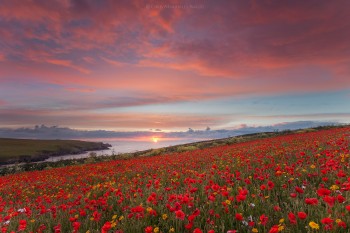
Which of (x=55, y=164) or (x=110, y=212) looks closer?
(x=110, y=212)

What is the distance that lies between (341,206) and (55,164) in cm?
3557

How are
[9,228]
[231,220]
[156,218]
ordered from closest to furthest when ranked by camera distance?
[231,220]
[156,218]
[9,228]

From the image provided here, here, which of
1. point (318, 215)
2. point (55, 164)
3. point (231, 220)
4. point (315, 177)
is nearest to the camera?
point (318, 215)

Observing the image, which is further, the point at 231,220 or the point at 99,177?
the point at 99,177

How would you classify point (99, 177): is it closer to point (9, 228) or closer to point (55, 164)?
point (9, 228)

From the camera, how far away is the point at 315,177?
6.74 metres

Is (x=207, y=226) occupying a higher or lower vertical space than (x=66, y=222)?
higher

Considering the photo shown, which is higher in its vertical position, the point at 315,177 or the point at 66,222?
the point at 315,177

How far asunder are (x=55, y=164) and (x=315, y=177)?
33805mm

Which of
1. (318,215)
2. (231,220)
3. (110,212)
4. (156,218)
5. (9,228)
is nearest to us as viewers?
(318,215)

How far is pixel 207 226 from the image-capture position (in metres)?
4.14

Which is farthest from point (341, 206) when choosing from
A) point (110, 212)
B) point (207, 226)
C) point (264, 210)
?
point (110, 212)

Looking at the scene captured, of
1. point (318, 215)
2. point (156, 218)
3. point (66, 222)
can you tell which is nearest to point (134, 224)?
point (156, 218)

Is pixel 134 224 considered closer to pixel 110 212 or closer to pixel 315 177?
pixel 110 212
